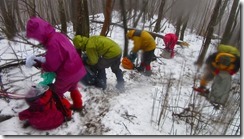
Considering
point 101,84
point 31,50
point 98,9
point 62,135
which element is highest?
point 98,9

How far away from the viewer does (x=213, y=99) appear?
328 cm

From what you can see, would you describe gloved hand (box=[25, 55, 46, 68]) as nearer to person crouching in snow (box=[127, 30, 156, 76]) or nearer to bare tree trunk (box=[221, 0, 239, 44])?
person crouching in snow (box=[127, 30, 156, 76])

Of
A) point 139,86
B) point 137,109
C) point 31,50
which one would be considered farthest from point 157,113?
point 31,50

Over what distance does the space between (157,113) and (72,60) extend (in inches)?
54.5

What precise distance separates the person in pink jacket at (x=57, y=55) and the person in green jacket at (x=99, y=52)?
25.7 inches

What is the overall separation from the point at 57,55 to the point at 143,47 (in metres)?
2.30

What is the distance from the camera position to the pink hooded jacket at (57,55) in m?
2.57

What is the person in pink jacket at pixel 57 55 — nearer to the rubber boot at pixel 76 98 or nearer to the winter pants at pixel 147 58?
the rubber boot at pixel 76 98

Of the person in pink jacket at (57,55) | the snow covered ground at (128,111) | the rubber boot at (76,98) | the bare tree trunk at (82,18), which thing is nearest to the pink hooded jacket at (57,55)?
the person in pink jacket at (57,55)

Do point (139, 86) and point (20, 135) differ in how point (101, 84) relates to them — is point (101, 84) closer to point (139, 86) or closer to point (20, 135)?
point (139, 86)

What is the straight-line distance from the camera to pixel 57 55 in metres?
2.66

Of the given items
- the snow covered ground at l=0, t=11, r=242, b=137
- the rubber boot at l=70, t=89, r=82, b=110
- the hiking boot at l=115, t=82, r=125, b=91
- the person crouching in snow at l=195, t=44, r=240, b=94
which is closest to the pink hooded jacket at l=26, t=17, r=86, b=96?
the rubber boot at l=70, t=89, r=82, b=110

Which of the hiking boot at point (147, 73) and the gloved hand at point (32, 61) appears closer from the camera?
the gloved hand at point (32, 61)

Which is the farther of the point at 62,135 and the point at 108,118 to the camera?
the point at 108,118
